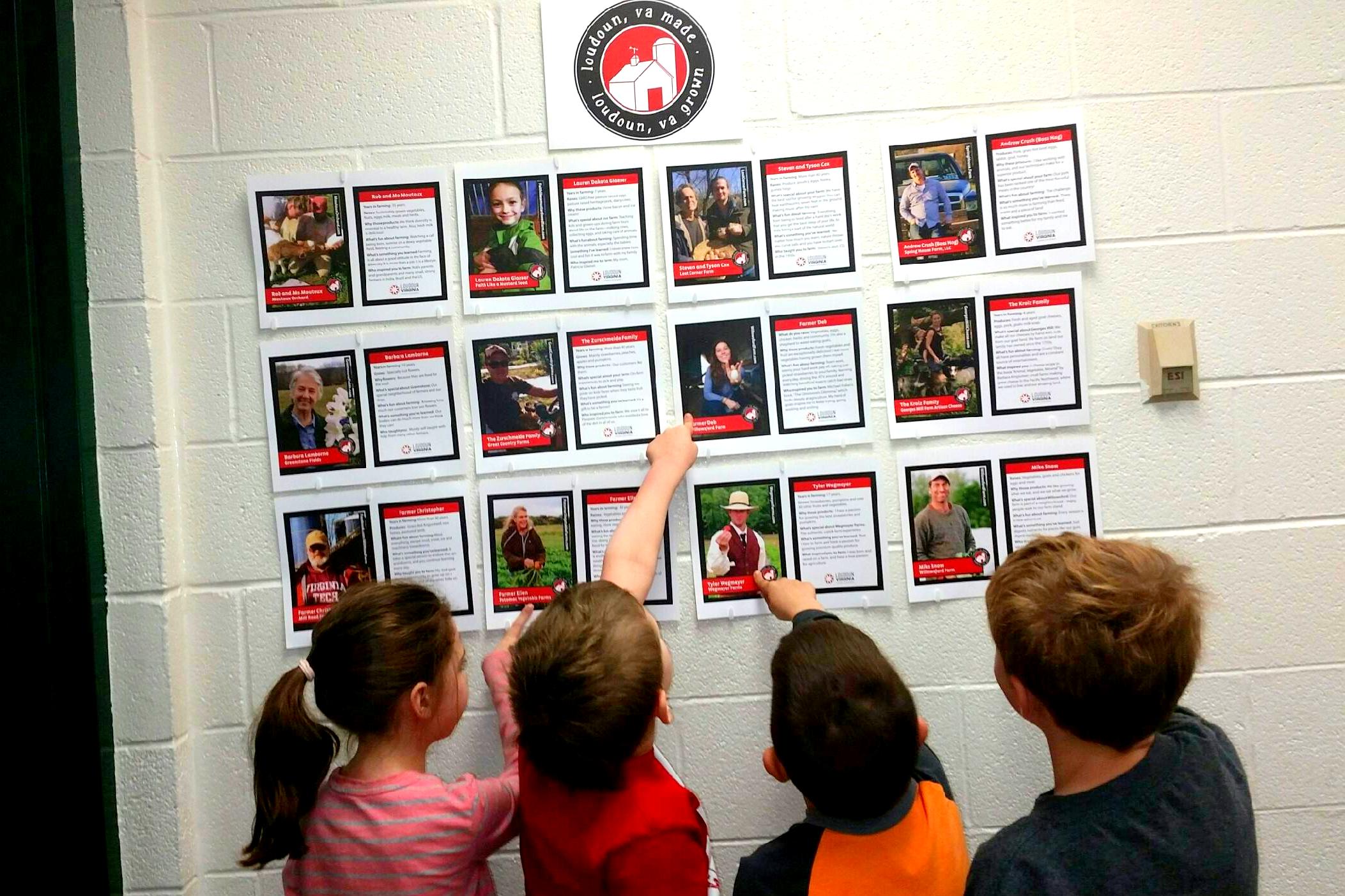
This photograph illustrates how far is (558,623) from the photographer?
124cm

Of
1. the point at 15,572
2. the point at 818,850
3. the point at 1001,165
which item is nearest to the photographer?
the point at 818,850

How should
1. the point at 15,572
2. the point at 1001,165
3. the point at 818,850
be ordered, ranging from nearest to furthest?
the point at 818,850 < the point at 15,572 < the point at 1001,165

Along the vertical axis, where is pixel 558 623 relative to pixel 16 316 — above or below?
below

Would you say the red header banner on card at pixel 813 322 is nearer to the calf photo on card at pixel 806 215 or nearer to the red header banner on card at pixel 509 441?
the calf photo on card at pixel 806 215

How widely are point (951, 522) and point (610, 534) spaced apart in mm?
635

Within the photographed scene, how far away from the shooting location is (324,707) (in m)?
1.35

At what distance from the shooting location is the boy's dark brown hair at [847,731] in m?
1.12

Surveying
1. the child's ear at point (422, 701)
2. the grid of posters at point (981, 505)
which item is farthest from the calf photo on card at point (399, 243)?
the grid of posters at point (981, 505)

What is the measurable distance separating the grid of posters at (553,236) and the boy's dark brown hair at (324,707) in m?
0.64

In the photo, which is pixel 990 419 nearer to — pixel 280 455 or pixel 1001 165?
pixel 1001 165

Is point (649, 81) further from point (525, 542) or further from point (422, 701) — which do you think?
point (422, 701)

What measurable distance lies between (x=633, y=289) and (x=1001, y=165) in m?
0.72

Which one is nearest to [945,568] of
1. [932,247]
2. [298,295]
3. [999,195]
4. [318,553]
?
[932,247]

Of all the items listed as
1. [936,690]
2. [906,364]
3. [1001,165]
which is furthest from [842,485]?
[1001,165]
